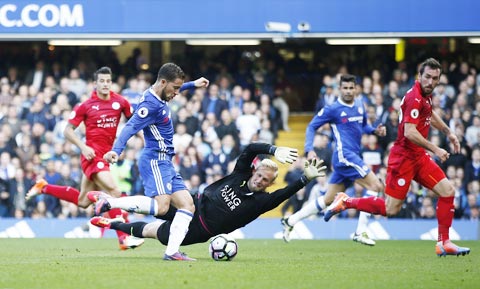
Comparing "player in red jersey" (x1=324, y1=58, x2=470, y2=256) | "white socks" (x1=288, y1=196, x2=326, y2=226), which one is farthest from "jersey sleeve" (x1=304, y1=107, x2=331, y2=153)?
"player in red jersey" (x1=324, y1=58, x2=470, y2=256)

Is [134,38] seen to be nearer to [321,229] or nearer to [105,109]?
[321,229]

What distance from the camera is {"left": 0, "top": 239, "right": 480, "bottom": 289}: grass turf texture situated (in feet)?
32.3

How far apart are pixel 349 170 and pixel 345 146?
1.27 ft

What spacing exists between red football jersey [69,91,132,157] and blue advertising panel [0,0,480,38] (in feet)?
30.4

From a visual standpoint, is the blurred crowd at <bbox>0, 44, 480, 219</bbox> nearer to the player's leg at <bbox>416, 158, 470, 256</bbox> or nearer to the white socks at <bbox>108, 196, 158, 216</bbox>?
the player's leg at <bbox>416, 158, 470, 256</bbox>

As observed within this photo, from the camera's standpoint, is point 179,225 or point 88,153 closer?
point 179,225

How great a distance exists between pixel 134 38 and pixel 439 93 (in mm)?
7183

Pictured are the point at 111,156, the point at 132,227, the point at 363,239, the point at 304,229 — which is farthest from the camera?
the point at 304,229

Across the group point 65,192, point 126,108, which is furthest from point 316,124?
point 65,192

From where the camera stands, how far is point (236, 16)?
2489 centimetres

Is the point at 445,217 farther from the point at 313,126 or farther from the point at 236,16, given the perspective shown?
the point at 236,16

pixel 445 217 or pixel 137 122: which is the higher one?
pixel 137 122

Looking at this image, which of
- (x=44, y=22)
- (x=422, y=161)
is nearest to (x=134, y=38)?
(x=44, y=22)

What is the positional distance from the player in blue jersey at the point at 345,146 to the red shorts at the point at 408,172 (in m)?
2.77
